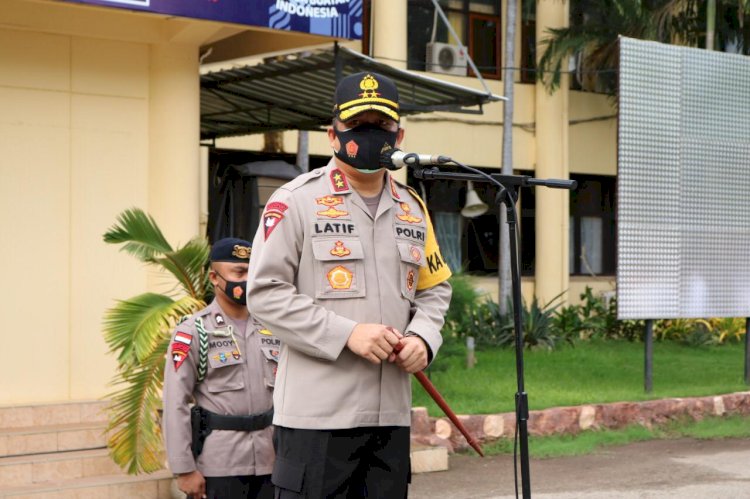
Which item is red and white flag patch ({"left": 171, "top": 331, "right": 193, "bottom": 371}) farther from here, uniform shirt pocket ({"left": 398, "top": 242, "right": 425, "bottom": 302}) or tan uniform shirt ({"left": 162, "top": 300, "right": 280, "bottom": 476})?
uniform shirt pocket ({"left": 398, "top": 242, "right": 425, "bottom": 302})

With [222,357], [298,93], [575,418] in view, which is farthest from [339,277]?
[298,93]

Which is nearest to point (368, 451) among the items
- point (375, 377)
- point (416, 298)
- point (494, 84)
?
point (375, 377)

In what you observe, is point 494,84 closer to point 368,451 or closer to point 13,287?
point 13,287

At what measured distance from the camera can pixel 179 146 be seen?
32.7ft

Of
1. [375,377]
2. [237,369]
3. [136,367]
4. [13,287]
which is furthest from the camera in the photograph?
[13,287]

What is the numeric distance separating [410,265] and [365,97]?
1.83ft

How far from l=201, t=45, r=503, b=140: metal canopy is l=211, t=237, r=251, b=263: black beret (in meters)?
4.67

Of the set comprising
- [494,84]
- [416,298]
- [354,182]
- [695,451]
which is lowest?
[695,451]

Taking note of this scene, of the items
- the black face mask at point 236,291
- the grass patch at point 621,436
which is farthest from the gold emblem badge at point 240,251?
the grass patch at point 621,436

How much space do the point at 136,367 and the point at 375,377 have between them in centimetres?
426

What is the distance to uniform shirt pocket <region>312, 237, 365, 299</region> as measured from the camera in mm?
3930

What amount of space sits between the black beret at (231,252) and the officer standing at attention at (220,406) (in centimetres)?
19

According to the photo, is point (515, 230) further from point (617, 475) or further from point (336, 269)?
point (617, 475)

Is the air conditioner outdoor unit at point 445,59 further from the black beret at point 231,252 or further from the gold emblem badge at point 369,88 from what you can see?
the gold emblem badge at point 369,88
